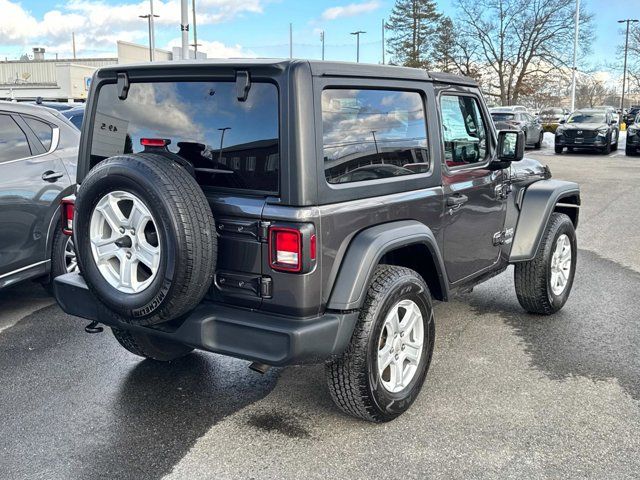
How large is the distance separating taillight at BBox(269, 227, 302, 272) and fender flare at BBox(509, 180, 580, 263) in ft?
8.12

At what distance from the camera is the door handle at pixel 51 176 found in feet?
17.2

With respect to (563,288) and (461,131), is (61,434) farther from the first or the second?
(563,288)

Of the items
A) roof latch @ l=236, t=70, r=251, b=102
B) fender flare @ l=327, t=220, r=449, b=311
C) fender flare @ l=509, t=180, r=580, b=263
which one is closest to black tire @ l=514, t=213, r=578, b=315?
fender flare @ l=509, t=180, r=580, b=263

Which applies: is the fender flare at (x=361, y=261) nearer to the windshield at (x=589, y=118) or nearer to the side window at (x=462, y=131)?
the side window at (x=462, y=131)

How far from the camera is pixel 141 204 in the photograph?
2996mm

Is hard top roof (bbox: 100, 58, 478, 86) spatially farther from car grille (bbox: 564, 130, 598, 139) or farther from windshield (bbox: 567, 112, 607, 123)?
windshield (bbox: 567, 112, 607, 123)

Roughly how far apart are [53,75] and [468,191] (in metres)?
55.6

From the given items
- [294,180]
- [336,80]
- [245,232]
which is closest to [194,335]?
[245,232]

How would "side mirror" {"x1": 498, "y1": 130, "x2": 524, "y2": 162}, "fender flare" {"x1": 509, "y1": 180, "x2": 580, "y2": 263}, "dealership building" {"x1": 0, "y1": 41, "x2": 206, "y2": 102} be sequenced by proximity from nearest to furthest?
1. "side mirror" {"x1": 498, "y1": 130, "x2": 524, "y2": 162}
2. "fender flare" {"x1": 509, "y1": 180, "x2": 580, "y2": 263}
3. "dealership building" {"x1": 0, "y1": 41, "x2": 206, "y2": 102}

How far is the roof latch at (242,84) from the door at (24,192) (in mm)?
2742

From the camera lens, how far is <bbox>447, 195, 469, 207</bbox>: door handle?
3904 mm

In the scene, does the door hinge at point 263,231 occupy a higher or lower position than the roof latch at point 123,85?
lower

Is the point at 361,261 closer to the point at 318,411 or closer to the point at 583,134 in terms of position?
the point at 318,411

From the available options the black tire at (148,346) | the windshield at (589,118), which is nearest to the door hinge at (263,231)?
the black tire at (148,346)
